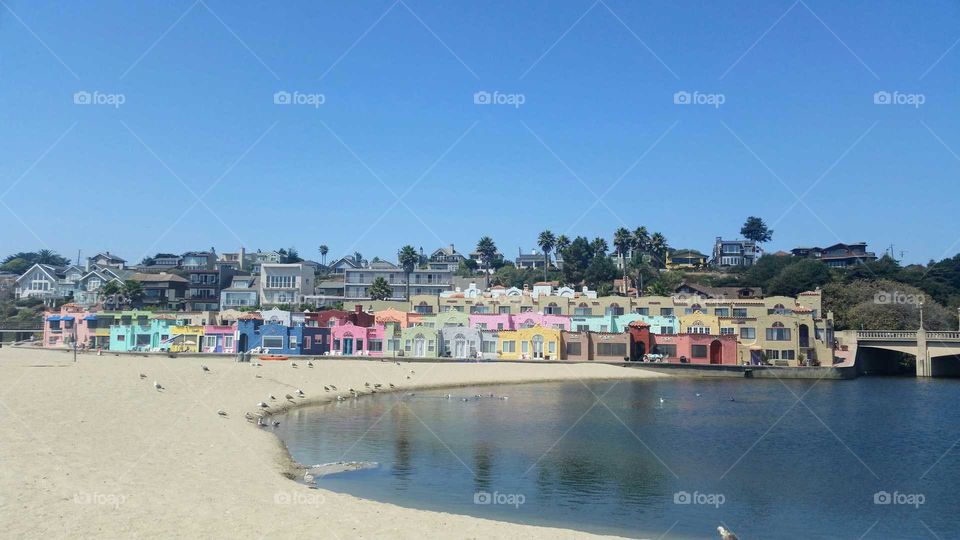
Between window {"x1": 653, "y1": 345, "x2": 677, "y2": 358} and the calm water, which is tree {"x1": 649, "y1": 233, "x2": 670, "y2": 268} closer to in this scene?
window {"x1": 653, "y1": 345, "x2": 677, "y2": 358}

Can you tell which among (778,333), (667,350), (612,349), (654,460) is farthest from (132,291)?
(654,460)

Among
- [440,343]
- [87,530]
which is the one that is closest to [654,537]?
[87,530]

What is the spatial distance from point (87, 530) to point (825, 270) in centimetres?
12406

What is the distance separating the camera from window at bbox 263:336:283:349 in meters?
77.8

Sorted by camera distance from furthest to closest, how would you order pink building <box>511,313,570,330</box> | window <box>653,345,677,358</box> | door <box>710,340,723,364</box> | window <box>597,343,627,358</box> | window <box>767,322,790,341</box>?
pink building <box>511,313,570,330</box> < window <box>653,345,677,358</box> < window <box>597,343,627,358</box> < window <box>767,322,790,341</box> < door <box>710,340,723,364</box>

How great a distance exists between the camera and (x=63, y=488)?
18.3m

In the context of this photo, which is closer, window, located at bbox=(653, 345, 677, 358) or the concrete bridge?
window, located at bbox=(653, 345, 677, 358)

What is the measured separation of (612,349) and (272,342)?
3694 cm

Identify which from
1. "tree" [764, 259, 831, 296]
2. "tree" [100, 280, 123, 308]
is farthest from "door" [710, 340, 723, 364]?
"tree" [100, 280, 123, 308]

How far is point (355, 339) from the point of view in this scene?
79.9m

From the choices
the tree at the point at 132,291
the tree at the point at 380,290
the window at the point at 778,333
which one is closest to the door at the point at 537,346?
the window at the point at 778,333

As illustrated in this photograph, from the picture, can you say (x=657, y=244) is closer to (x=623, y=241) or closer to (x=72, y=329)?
(x=623, y=241)

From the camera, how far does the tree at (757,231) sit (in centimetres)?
17888

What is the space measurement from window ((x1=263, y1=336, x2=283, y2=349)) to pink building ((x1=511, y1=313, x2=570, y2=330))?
26382 millimetres
